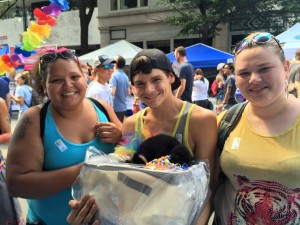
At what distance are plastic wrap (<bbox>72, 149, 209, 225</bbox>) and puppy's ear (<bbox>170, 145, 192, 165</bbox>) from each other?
69 mm

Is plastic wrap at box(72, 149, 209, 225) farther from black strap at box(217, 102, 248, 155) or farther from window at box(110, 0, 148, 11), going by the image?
window at box(110, 0, 148, 11)

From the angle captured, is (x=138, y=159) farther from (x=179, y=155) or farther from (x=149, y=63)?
(x=149, y=63)

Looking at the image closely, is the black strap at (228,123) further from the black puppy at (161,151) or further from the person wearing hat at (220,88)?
the person wearing hat at (220,88)

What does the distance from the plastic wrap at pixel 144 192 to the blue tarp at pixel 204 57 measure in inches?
438

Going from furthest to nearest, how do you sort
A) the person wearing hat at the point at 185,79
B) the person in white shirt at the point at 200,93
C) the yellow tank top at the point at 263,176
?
the person in white shirt at the point at 200,93 → the person wearing hat at the point at 185,79 → the yellow tank top at the point at 263,176

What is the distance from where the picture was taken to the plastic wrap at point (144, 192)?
1.26m

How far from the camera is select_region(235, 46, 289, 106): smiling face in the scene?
1641 millimetres

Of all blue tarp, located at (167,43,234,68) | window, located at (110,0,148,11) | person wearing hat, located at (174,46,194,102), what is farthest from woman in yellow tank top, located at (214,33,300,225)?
window, located at (110,0,148,11)

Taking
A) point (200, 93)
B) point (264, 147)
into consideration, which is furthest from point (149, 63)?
point (200, 93)

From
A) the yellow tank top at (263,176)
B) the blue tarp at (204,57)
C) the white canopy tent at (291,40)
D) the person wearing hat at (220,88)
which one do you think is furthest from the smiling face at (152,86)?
the blue tarp at (204,57)

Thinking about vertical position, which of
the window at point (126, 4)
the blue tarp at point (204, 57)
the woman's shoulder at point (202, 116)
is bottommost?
the blue tarp at point (204, 57)

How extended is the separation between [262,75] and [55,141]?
1.14 meters

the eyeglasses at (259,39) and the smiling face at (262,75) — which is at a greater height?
the eyeglasses at (259,39)

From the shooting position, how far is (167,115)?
6.33 feet
